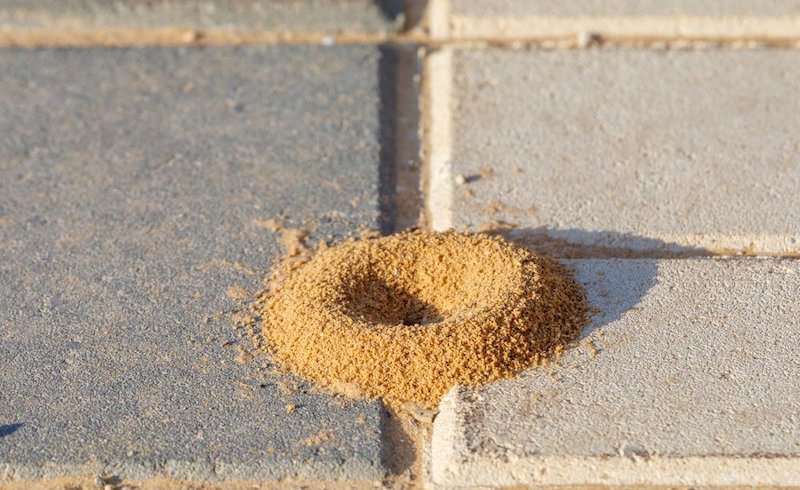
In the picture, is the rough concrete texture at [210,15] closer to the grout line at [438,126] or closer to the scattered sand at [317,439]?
the grout line at [438,126]

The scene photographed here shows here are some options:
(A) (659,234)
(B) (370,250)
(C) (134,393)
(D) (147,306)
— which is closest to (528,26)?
(A) (659,234)

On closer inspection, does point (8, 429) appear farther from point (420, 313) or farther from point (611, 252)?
point (611, 252)

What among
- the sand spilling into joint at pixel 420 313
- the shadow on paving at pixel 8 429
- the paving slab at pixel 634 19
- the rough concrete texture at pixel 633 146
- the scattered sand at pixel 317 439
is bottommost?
the scattered sand at pixel 317 439

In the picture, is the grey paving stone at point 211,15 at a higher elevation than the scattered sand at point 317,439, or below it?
higher

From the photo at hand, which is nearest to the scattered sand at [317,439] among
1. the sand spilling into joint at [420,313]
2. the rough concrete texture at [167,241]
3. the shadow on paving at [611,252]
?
the rough concrete texture at [167,241]

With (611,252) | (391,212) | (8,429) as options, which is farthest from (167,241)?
(611,252)

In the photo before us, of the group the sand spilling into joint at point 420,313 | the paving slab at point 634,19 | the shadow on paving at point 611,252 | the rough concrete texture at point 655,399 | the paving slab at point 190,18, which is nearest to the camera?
the rough concrete texture at point 655,399

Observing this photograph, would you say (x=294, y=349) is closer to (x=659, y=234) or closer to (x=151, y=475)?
(x=151, y=475)

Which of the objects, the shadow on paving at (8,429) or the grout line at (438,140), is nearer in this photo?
Answer: the shadow on paving at (8,429)
